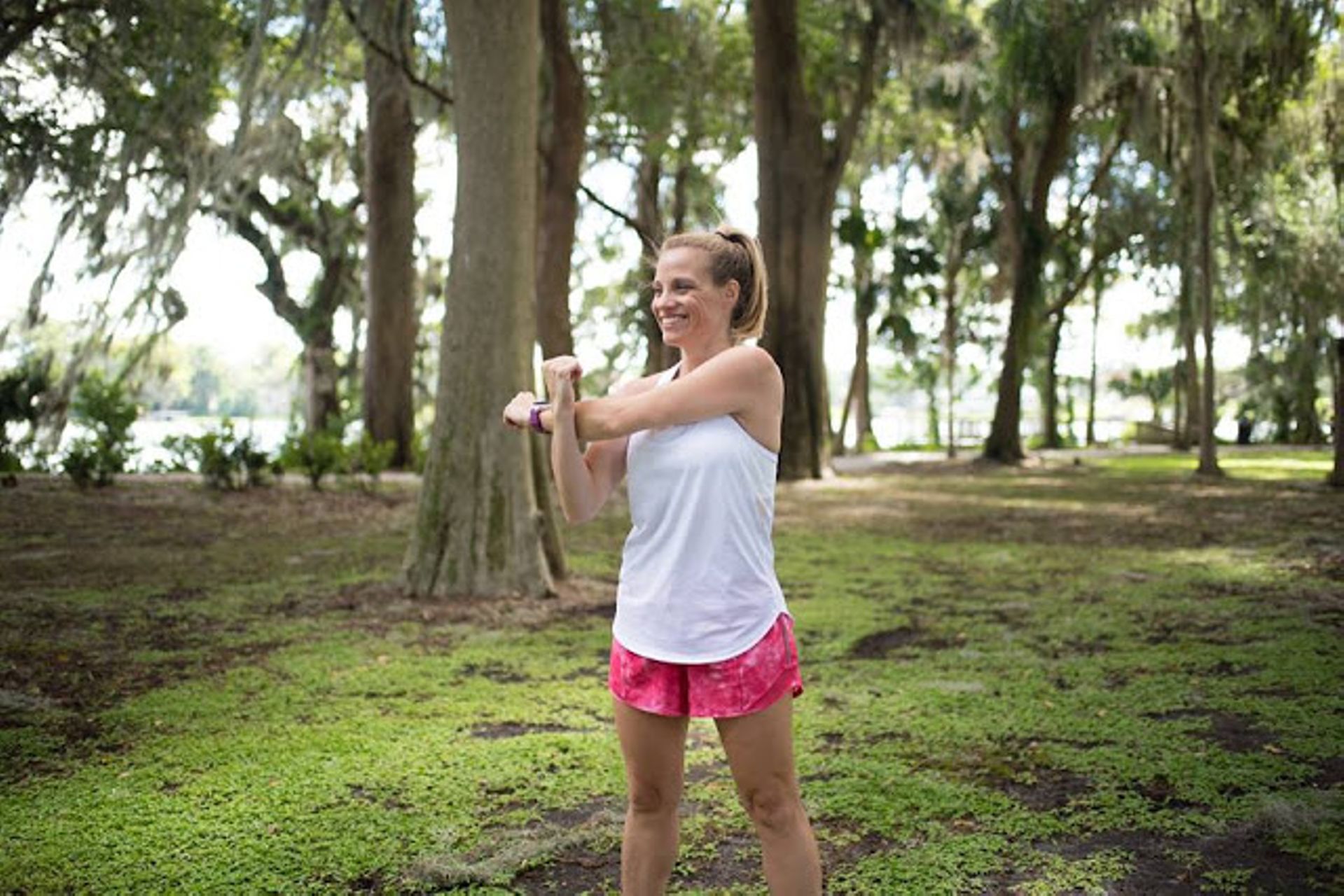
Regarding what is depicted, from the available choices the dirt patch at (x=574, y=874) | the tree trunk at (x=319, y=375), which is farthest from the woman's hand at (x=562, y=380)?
the tree trunk at (x=319, y=375)

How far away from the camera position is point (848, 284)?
30.5 meters

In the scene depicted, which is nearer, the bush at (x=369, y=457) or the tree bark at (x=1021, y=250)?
the bush at (x=369, y=457)

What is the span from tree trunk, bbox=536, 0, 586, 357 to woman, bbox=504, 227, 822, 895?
382 inches

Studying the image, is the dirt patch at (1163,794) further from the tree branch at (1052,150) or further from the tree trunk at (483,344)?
the tree branch at (1052,150)

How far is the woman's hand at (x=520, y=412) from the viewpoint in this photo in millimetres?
2490

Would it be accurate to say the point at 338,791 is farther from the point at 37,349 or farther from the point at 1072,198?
the point at 1072,198

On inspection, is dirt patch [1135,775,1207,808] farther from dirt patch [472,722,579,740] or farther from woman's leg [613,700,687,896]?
dirt patch [472,722,579,740]

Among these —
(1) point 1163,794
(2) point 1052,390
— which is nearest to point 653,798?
(1) point 1163,794

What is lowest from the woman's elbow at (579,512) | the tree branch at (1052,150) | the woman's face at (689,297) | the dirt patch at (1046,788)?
the dirt patch at (1046,788)

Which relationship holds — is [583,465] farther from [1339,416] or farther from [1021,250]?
[1021,250]

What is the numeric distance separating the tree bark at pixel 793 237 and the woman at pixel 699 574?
13.9 metres

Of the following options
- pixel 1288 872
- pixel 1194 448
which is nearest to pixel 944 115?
pixel 1194 448

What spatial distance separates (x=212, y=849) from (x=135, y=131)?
31.1ft

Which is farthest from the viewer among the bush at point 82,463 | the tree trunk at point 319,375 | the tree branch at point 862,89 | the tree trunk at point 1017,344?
the tree trunk at point 319,375
